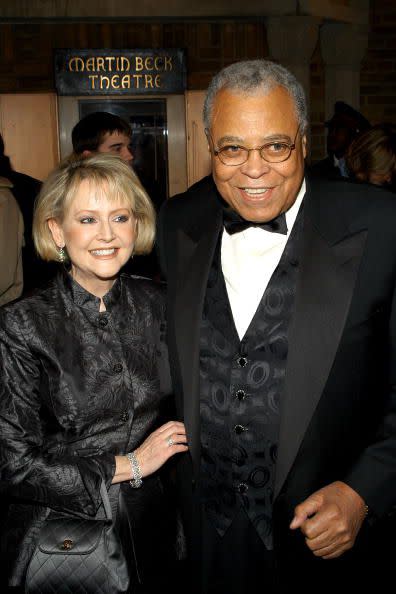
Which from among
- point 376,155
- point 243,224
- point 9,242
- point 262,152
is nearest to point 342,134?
point 376,155

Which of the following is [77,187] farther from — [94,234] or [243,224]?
[243,224]

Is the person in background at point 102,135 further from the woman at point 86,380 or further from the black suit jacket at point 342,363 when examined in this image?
the black suit jacket at point 342,363

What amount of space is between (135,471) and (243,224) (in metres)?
0.70

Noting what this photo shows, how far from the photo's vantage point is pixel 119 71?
6762mm

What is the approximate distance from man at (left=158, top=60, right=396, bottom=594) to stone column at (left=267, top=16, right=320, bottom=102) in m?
5.13

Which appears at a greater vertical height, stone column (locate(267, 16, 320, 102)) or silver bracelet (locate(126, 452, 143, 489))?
stone column (locate(267, 16, 320, 102))

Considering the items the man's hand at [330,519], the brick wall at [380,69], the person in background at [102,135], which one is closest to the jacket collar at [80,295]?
the man's hand at [330,519]

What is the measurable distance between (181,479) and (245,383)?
436 millimetres

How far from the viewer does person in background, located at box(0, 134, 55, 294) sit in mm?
3793

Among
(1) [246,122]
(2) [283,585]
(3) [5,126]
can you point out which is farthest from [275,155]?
(3) [5,126]

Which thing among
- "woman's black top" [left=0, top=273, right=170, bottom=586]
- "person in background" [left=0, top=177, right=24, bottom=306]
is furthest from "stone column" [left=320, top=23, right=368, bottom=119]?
"woman's black top" [left=0, top=273, right=170, bottom=586]

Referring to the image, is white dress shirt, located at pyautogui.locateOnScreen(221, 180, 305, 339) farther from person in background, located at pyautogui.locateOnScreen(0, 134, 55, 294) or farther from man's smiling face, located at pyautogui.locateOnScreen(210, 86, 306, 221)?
person in background, located at pyautogui.locateOnScreen(0, 134, 55, 294)

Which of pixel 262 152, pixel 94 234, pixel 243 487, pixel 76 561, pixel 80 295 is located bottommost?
pixel 76 561

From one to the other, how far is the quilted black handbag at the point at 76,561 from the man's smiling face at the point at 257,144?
810mm
